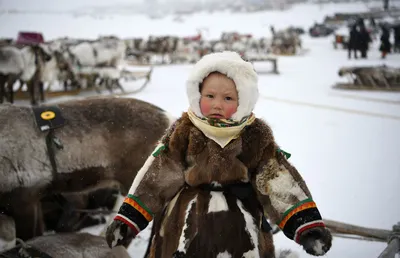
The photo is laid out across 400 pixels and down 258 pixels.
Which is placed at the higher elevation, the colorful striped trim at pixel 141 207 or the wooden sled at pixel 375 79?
the colorful striped trim at pixel 141 207

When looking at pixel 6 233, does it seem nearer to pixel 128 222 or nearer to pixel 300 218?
pixel 128 222

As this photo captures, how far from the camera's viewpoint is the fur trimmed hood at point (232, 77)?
1.53m

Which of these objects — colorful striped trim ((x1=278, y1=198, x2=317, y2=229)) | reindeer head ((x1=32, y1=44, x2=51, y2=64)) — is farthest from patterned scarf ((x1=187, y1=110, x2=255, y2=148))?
reindeer head ((x1=32, y1=44, x2=51, y2=64))

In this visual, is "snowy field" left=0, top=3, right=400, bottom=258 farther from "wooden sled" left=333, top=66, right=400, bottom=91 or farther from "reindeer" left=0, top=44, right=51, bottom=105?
"reindeer" left=0, top=44, right=51, bottom=105

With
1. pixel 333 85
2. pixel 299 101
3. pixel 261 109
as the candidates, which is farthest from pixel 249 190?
pixel 333 85

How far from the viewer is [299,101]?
336 inches

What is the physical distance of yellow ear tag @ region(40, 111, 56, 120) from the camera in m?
2.64

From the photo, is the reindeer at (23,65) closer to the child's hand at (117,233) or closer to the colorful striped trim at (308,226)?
the child's hand at (117,233)

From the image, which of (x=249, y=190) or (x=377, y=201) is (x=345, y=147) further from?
(x=249, y=190)

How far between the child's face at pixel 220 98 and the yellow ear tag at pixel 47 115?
1562mm

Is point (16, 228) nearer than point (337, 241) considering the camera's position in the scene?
Yes

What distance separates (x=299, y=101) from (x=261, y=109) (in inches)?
56.3

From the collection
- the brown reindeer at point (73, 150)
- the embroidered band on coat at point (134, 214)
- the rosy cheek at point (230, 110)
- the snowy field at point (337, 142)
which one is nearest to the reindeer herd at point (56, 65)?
the snowy field at point (337, 142)

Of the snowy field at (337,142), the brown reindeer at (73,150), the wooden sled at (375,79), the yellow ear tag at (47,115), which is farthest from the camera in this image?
the wooden sled at (375,79)
